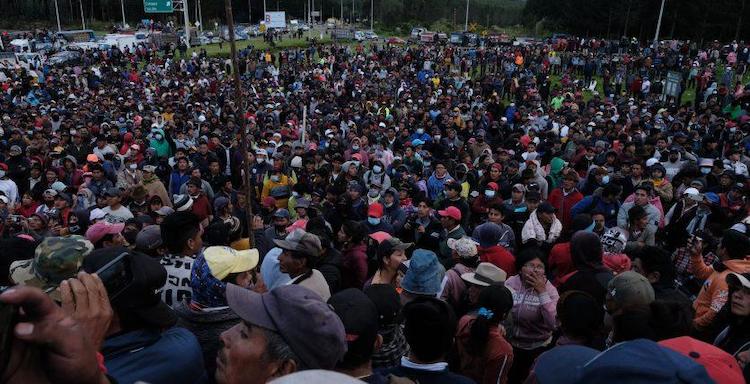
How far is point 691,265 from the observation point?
511 centimetres

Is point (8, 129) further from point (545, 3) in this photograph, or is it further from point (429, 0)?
point (429, 0)

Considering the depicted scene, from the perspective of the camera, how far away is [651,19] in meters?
44.2

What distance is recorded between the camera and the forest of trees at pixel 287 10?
6638 centimetres

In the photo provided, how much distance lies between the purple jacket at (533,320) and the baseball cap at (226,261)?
1977 millimetres

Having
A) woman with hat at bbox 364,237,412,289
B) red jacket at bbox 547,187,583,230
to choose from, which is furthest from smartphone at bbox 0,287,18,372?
red jacket at bbox 547,187,583,230

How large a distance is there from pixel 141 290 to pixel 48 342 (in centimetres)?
94

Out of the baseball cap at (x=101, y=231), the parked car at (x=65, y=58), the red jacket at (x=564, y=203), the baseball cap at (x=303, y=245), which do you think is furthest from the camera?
the parked car at (x=65, y=58)

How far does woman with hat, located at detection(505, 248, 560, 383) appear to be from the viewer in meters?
3.88

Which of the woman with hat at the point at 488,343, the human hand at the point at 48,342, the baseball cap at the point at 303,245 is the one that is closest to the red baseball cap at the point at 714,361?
the woman with hat at the point at 488,343

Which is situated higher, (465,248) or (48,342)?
(48,342)

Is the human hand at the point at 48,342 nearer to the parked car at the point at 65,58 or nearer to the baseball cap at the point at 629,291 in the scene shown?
the baseball cap at the point at 629,291

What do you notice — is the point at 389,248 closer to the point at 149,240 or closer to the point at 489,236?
the point at 489,236

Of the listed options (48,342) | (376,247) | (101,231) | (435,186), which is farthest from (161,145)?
(48,342)

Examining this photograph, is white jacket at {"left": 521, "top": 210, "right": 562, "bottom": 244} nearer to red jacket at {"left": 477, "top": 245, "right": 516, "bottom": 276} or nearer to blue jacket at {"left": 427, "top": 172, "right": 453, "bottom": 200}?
red jacket at {"left": 477, "top": 245, "right": 516, "bottom": 276}
